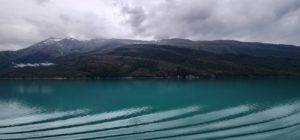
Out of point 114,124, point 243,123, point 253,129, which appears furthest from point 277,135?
point 114,124

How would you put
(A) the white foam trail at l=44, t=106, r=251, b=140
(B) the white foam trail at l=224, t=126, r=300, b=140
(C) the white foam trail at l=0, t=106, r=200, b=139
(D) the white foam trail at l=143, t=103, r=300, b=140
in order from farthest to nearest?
(C) the white foam trail at l=0, t=106, r=200, b=139 < (D) the white foam trail at l=143, t=103, r=300, b=140 < (A) the white foam trail at l=44, t=106, r=251, b=140 < (B) the white foam trail at l=224, t=126, r=300, b=140

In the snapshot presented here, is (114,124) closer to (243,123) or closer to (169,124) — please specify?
(169,124)

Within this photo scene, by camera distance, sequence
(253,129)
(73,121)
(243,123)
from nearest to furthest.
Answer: (253,129), (243,123), (73,121)

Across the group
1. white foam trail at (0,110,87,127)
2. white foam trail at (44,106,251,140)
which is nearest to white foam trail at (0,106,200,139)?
white foam trail at (44,106,251,140)

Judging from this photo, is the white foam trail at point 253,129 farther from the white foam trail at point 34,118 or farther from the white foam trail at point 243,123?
the white foam trail at point 34,118

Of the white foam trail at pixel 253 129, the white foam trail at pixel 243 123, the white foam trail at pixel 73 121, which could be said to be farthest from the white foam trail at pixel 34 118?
the white foam trail at pixel 253 129

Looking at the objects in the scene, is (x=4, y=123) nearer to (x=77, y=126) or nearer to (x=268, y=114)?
(x=77, y=126)

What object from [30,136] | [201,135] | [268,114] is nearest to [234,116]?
[268,114]

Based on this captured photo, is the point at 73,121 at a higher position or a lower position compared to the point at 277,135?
higher

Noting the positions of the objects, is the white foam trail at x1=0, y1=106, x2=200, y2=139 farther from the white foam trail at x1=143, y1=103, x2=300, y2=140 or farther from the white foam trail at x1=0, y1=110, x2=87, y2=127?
the white foam trail at x1=0, y1=110, x2=87, y2=127

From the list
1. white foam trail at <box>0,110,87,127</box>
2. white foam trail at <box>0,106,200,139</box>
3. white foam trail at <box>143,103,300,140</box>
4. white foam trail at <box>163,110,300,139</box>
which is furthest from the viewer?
white foam trail at <box>0,110,87,127</box>

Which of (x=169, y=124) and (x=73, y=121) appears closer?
(x=169, y=124)
